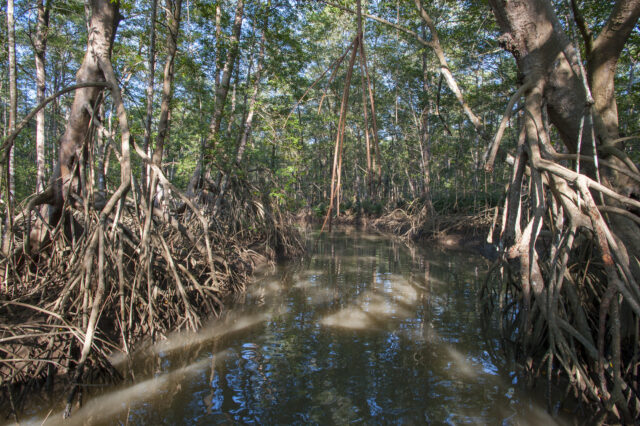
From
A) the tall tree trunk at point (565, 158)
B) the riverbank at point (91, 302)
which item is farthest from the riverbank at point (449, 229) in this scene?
the riverbank at point (91, 302)

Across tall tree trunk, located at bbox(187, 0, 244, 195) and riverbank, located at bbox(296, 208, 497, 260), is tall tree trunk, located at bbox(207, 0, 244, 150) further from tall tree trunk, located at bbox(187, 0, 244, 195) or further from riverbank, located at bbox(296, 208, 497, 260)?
riverbank, located at bbox(296, 208, 497, 260)

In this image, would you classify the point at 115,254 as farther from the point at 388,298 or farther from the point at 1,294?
the point at 388,298

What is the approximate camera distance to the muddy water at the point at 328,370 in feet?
8.17

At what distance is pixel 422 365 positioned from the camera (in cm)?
324

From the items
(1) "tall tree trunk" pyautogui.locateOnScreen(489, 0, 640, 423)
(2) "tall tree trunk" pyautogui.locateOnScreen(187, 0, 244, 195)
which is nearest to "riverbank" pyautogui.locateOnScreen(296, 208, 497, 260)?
(2) "tall tree trunk" pyautogui.locateOnScreen(187, 0, 244, 195)

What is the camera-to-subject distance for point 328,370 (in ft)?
10.2

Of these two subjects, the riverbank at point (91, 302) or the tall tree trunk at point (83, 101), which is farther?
the tall tree trunk at point (83, 101)

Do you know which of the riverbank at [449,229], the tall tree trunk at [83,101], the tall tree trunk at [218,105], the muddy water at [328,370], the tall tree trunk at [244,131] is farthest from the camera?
the riverbank at [449,229]

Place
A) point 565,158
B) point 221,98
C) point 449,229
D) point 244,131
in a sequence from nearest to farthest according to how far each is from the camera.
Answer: point 565,158, point 221,98, point 244,131, point 449,229

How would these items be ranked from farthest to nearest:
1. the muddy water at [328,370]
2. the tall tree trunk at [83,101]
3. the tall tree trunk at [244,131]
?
the tall tree trunk at [244,131], the tall tree trunk at [83,101], the muddy water at [328,370]

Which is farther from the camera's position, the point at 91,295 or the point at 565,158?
the point at 91,295

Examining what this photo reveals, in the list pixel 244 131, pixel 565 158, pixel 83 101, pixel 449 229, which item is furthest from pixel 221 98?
pixel 449 229

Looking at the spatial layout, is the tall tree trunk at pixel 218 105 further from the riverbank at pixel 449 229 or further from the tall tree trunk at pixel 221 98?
the riverbank at pixel 449 229

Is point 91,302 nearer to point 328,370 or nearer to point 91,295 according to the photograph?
point 91,295
